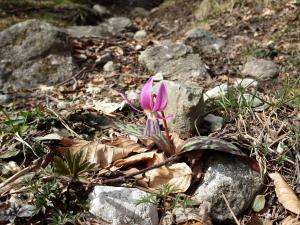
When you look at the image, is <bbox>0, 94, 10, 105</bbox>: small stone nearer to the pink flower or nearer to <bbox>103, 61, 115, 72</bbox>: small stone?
<bbox>103, 61, 115, 72</bbox>: small stone

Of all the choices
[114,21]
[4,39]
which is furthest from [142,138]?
[114,21]

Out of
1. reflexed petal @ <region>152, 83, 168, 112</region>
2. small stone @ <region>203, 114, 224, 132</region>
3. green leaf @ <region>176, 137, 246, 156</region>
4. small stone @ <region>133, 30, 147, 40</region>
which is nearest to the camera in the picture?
reflexed petal @ <region>152, 83, 168, 112</region>

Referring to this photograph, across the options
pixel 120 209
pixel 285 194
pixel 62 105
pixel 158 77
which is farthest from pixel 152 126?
pixel 158 77

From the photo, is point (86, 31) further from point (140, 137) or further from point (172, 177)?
point (172, 177)

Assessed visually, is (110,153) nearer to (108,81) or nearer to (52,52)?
(108,81)

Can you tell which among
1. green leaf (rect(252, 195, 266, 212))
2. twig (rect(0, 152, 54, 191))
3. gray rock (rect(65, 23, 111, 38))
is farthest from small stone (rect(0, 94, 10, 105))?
green leaf (rect(252, 195, 266, 212))

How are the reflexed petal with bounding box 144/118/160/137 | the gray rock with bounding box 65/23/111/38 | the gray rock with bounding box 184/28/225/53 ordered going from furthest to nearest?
the gray rock with bounding box 65/23/111/38 → the gray rock with bounding box 184/28/225/53 → the reflexed petal with bounding box 144/118/160/137

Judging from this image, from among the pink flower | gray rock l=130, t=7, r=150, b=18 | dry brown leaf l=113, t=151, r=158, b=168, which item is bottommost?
gray rock l=130, t=7, r=150, b=18

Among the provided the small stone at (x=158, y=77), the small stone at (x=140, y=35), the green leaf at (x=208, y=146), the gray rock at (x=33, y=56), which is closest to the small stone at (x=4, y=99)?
the gray rock at (x=33, y=56)

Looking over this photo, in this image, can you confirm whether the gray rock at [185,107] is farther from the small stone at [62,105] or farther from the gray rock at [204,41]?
the gray rock at [204,41]
